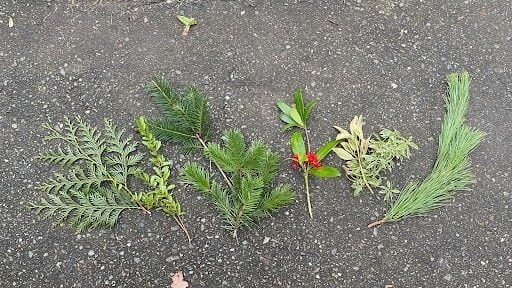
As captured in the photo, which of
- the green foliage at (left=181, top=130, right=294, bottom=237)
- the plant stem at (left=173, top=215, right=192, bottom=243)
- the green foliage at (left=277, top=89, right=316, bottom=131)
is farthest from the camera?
the green foliage at (left=277, top=89, right=316, bottom=131)

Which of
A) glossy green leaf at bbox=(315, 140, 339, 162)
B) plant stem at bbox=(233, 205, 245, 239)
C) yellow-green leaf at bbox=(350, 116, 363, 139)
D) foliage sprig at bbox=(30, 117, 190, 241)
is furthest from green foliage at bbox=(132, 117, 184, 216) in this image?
yellow-green leaf at bbox=(350, 116, 363, 139)

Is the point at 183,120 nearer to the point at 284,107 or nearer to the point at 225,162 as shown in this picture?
the point at 225,162

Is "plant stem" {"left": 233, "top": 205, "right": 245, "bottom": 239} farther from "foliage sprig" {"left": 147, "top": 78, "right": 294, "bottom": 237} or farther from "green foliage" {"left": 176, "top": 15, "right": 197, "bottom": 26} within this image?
"green foliage" {"left": 176, "top": 15, "right": 197, "bottom": 26}

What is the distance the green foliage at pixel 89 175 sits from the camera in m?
2.57

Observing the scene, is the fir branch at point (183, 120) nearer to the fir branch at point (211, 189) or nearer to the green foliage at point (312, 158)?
the fir branch at point (211, 189)

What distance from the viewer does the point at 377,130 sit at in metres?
2.78

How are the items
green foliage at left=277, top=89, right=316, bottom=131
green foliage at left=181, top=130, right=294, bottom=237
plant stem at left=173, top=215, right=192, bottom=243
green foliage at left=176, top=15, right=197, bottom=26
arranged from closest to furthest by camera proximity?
1. green foliage at left=181, top=130, right=294, bottom=237
2. plant stem at left=173, top=215, right=192, bottom=243
3. green foliage at left=277, top=89, right=316, bottom=131
4. green foliage at left=176, top=15, right=197, bottom=26

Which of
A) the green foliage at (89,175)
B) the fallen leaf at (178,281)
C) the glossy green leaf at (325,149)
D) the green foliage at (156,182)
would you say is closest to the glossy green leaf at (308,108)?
the glossy green leaf at (325,149)

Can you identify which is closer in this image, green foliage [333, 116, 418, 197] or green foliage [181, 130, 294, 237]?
green foliage [181, 130, 294, 237]

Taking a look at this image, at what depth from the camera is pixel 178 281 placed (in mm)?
2541

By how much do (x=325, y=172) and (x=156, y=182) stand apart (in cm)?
73

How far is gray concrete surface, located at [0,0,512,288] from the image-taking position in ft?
8.44

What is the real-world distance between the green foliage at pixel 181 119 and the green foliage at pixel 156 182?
4 centimetres

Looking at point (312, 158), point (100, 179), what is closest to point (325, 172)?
point (312, 158)
